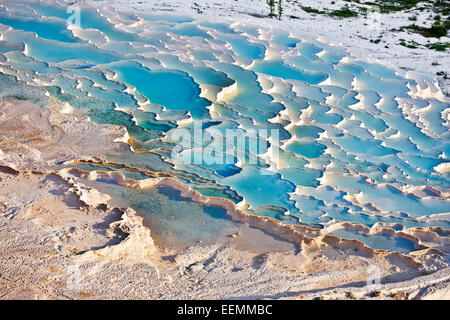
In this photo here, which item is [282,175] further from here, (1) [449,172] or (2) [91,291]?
(2) [91,291]

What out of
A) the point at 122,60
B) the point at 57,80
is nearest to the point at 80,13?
the point at 122,60

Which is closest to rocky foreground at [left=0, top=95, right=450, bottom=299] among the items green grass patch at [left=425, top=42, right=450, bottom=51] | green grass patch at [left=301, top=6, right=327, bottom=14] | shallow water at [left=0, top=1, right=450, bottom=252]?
shallow water at [left=0, top=1, right=450, bottom=252]

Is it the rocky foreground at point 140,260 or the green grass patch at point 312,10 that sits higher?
the green grass patch at point 312,10

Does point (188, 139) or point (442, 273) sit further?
point (188, 139)

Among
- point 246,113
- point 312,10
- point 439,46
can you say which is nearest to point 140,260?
point 246,113

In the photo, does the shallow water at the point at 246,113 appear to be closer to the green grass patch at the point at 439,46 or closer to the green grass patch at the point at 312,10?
the green grass patch at the point at 439,46

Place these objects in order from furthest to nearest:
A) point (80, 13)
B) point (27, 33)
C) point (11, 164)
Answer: point (80, 13), point (27, 33), point (11, 164)

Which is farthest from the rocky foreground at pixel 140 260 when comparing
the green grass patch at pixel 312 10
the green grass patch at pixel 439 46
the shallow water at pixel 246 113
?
the green grass patch at pixel 312 10

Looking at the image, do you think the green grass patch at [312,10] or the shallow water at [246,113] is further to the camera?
the green grass patch at [312,10]

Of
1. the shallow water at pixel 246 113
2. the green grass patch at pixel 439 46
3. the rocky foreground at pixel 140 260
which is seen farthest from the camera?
the green grass patch at pixel 439 46
